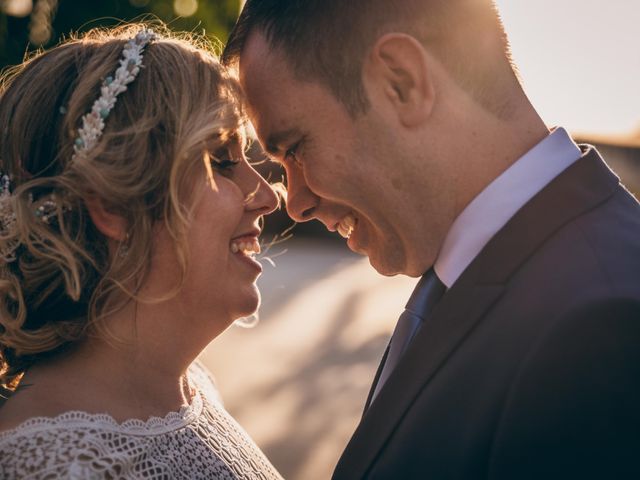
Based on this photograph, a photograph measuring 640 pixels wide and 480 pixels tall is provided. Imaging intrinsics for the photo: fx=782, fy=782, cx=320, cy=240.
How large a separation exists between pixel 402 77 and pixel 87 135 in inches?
34.1

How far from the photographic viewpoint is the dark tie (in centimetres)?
227

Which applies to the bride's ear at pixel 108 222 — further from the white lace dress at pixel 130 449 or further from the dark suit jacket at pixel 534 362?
the dark suit jacket at pixel 534 362

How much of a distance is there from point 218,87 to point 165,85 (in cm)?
16

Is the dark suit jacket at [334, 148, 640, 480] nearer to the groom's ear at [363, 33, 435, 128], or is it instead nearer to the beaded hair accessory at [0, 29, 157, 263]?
the groom's ear at [363, 33, 435, 128]

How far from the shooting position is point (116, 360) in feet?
7.21

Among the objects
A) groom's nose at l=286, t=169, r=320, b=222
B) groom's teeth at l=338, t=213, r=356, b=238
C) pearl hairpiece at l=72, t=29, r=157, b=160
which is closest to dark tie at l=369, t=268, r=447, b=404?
groom's teeth at l=338, t=213, r=356, b=238

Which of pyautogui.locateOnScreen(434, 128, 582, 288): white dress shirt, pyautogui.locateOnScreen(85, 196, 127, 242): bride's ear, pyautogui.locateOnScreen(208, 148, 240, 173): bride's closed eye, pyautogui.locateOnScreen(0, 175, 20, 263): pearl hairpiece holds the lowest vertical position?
pyautogui.locateOnScreen(0, 175, 20, 263): pearl hairpiece

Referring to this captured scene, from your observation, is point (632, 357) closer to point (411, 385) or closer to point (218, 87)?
point (411, 385)

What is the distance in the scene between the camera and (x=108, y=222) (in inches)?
87.1

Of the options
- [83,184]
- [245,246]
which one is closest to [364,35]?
[245,246]

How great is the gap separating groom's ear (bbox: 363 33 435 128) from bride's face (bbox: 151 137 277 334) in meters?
0.50

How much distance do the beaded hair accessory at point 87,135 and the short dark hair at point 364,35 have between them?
0.36 m

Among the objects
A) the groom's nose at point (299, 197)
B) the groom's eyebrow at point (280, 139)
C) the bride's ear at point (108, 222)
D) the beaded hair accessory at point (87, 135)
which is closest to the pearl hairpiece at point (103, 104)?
the beaded hair accessory at point (87, 135)

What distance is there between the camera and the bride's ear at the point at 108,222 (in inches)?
86.6
